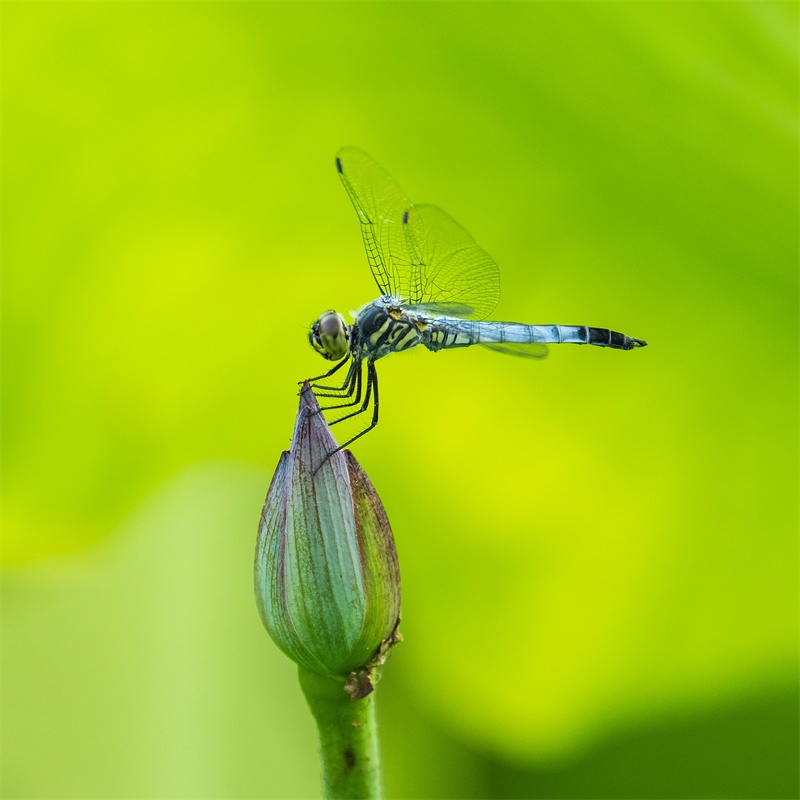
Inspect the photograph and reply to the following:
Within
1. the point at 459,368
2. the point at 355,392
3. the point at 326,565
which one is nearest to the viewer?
the point at 326,565

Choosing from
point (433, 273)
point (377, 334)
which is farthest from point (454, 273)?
point (377, 334)

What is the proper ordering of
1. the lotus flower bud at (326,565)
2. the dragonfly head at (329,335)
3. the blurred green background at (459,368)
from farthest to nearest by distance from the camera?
1. the blurred green background at (459,368)
2. the dragonfly head at (329,335)
3. the lotus flower bud at (326,565)

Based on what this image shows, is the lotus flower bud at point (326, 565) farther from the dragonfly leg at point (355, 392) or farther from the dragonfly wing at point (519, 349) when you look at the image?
the dragonfly wing at point (519, 349)

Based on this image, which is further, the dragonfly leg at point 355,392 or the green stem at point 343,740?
the dragonfly leg at point 355,392

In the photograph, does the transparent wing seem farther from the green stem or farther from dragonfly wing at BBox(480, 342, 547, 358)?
the green stem

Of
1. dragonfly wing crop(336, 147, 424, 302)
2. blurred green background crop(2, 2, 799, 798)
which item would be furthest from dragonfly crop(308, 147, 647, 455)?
blurred green background crop(2, 2, 799, 798)

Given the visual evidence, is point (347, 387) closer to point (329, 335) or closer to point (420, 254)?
point (329, 335)

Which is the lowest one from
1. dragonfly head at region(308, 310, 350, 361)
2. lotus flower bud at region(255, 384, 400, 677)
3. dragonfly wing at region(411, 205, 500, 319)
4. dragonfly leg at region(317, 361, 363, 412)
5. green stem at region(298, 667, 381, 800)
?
green stem at region(298, 667, 381, 800)

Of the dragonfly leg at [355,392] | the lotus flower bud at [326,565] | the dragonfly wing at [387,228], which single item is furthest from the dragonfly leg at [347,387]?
the lotus flower bud at [326,565]
